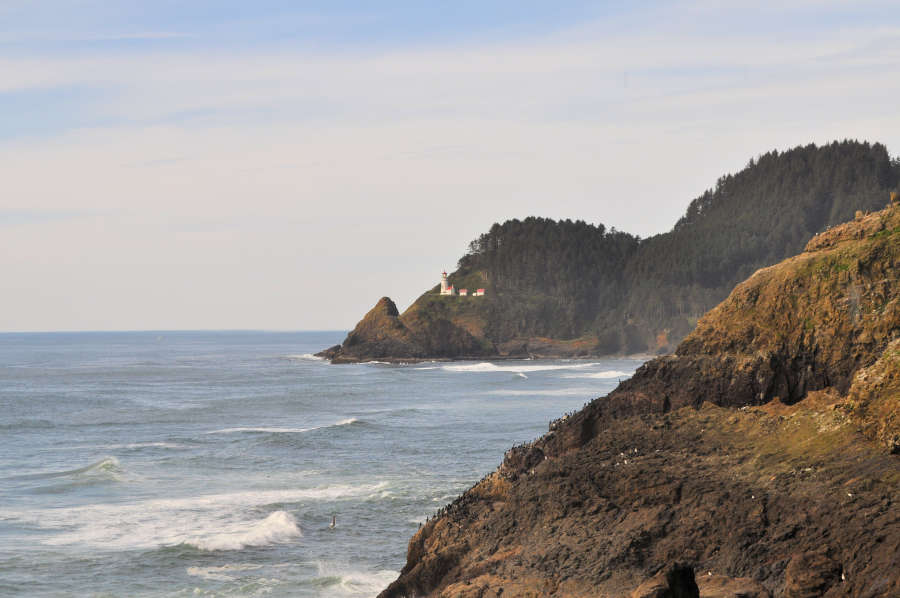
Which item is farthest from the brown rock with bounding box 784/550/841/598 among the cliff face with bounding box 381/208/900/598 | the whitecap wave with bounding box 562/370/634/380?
the whitecap wave with bounding box 562/370/634/380

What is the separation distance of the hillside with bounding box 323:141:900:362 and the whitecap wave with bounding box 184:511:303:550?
367 ft

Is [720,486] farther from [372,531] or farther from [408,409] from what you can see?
[408,409]

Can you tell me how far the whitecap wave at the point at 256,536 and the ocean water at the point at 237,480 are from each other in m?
0.08

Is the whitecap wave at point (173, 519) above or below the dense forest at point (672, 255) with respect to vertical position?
below

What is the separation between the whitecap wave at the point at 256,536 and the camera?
2620 cm

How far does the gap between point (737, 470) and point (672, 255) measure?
15928cm

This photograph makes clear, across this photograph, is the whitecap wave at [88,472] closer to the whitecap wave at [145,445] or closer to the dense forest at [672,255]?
the whitecap wave at [145,445]

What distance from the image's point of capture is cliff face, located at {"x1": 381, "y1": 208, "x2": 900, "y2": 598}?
46.0 ft

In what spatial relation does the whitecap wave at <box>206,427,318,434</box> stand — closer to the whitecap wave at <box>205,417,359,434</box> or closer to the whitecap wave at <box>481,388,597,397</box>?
the whitecap wave at <box>205,417,359,434</box>

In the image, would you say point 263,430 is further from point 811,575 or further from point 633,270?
point 633,270

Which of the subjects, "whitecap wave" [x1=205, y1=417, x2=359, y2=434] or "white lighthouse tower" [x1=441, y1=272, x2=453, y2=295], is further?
"white lighthouse tower" [x1=441, y1=272, x2=453, y2=295]

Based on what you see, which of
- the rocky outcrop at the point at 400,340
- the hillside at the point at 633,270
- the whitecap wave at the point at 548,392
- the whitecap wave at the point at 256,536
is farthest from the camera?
the hillside at the point at 633,270

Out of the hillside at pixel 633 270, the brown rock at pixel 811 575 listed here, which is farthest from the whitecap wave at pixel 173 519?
the hillside at pixel 633 270

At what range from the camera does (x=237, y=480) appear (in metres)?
36.2
